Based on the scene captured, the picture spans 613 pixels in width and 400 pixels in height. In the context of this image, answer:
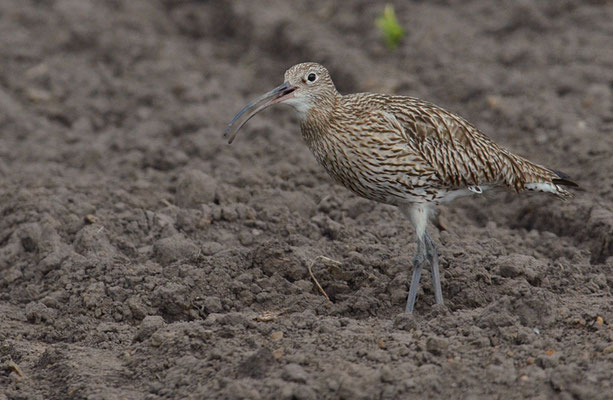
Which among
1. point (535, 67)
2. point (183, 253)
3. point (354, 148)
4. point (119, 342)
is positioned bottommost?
point (119, 342)

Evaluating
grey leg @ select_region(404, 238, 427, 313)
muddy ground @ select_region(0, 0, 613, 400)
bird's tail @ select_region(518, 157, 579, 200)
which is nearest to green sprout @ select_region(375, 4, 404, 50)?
muddy ground @ select_region(0, 0, 613, 400)

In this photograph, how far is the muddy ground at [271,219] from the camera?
17.9ft

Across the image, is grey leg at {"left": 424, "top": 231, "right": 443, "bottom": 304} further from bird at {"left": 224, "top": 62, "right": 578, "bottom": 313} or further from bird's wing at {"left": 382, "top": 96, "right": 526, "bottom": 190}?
bird's wing at {"left": 382, "top": 96, "right": 526, "bottom": 190}

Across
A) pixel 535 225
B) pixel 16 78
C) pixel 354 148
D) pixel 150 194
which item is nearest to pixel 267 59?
pixel 16 78

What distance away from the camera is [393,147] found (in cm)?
636

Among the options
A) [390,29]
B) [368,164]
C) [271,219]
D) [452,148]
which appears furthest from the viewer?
[390,29]

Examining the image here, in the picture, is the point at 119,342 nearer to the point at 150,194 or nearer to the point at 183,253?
the point at 183,253

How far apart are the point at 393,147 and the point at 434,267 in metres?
0.91

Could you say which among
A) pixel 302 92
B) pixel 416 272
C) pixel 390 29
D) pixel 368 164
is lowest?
pixel 416 272

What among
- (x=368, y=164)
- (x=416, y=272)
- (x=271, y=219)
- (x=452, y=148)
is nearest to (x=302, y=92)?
(x=368, y=164)

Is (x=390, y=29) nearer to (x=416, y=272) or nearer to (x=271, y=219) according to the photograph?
(x=271, y=219)

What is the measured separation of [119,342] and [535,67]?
6.65 m

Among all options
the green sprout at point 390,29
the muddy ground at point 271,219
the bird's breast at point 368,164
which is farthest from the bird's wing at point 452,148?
the green sprout at point 390,29

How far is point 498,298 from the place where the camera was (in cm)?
633
